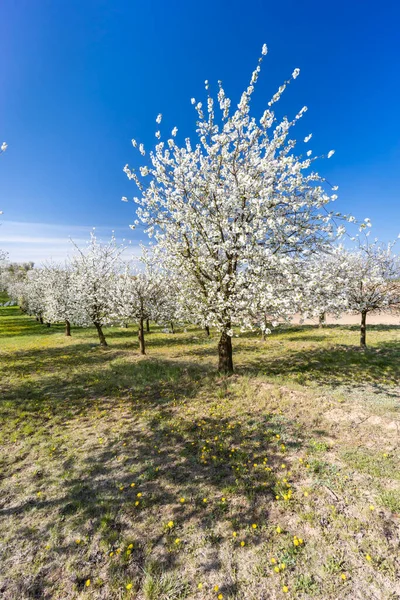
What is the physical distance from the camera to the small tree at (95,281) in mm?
25766

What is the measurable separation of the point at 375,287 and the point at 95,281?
24.5 metres

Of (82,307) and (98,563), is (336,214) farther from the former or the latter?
(82,307)

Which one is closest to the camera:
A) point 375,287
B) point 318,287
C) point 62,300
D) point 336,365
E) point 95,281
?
point 318,287

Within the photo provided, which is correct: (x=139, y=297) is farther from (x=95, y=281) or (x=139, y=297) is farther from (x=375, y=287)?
(x=375, y=287)

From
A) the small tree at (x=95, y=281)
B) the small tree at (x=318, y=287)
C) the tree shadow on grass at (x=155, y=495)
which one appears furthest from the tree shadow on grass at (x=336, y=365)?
the small tree at (x=95, y=281)

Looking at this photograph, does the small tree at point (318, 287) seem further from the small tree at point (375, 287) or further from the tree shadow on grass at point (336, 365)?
the small tree at point (375, 287)

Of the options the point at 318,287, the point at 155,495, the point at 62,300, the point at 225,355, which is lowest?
the point at 155,495

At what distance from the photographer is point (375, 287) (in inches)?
773

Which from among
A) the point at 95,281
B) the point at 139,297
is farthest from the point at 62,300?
the point at 139,297

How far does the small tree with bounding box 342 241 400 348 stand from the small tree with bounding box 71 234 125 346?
2071 cm

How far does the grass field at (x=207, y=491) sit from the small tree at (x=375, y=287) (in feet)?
24.4

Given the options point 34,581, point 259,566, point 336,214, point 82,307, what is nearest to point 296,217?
point 336,214

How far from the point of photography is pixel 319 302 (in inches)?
451

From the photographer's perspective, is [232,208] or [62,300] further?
[62,300]
